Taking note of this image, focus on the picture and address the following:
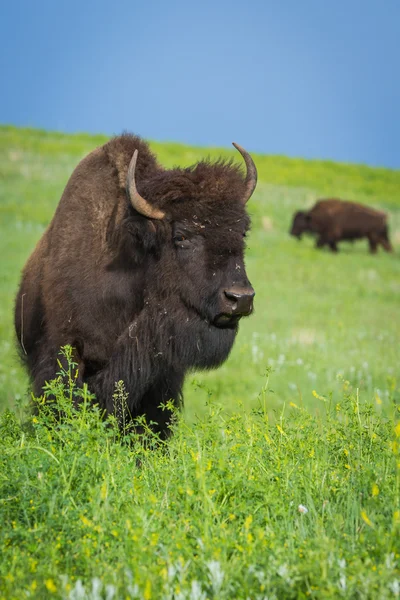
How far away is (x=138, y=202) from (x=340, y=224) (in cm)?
2560

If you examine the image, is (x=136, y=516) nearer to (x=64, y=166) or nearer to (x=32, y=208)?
(x=32, y=208)

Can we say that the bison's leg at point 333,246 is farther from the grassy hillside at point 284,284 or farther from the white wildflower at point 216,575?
the white wildflower at point 216,575

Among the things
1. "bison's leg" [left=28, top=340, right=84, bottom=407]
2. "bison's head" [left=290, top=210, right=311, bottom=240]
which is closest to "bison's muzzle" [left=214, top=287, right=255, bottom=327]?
"bison's leg" [left=28, top=340, right=84, bottom=407]

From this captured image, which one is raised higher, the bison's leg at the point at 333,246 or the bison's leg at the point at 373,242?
the bison's leg at the point at 373,242

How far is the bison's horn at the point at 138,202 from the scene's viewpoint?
579cm

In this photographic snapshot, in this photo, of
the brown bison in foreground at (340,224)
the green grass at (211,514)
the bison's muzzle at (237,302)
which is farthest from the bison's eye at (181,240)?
the brown bison in foreground at (340,224)

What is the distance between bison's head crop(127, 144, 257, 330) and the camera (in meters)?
5.51

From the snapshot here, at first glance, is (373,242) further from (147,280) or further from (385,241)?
(147,280)

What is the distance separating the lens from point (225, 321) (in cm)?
561

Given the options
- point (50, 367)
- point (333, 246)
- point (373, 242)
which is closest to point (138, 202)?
point (50, 367)

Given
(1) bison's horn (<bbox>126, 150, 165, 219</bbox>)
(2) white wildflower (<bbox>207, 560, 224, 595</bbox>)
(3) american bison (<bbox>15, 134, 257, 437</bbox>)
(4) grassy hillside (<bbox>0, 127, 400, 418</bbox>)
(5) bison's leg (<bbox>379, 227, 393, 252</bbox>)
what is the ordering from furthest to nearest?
(5) bison's leg (<bbox>379, 227, 393, 252</bbox>)
(4) grassy hillside (<bbox>0, 127, 400, 418</bbox>)
(1) bison's horn (<bbox>126, 150, 165, 219</bbox>)
(3) american bison (<bbox>15, 134, 257, 437</bbox>)
(2) white wildflower (<bbox>207, 560, 224, 595</bbox>)

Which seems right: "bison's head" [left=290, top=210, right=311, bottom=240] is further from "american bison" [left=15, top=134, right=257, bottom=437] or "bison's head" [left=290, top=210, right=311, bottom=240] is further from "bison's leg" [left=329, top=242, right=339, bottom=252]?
"american bison" [left=15, top=134, right=257, bottom=437]

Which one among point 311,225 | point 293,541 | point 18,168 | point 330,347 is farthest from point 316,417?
point 18,168

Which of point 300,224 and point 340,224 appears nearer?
point 340,224
